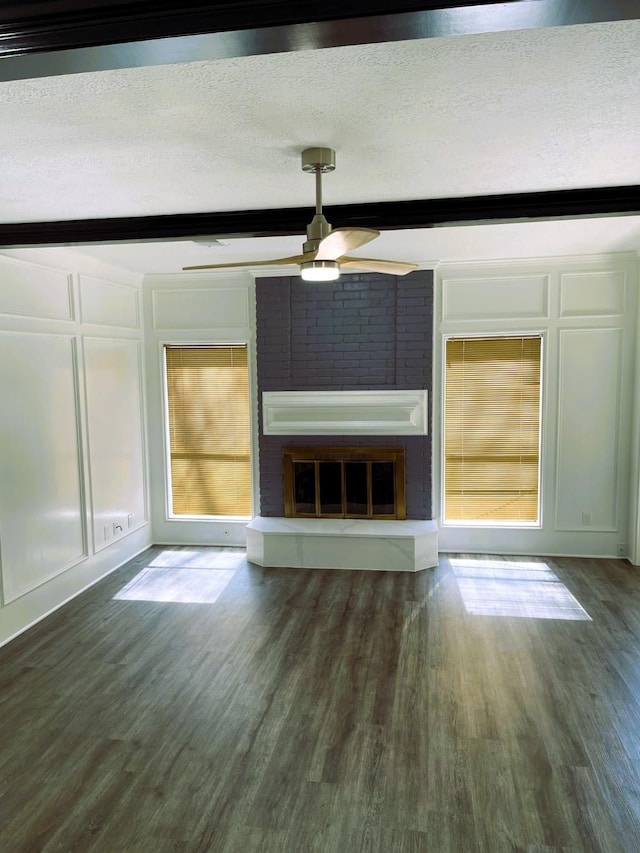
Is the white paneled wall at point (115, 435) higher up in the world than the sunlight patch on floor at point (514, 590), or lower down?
higher up

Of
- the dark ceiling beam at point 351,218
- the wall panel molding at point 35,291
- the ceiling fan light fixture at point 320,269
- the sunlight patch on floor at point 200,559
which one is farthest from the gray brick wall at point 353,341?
the ceiling fan light fixture at point 320,269

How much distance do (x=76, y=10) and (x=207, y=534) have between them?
5.30m

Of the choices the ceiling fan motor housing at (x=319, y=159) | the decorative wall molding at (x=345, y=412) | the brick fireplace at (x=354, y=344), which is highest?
the ceiling fan motor housing at (x=319, y=159)

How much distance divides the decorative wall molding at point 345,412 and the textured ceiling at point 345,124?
2.65 meters

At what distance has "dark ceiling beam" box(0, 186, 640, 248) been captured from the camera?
9.75 feet

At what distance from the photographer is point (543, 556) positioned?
18.2 feet

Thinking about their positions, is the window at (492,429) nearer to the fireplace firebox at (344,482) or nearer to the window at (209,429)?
the fireplace firebox at (344,482)

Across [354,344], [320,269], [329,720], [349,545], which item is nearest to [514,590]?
[349,545]

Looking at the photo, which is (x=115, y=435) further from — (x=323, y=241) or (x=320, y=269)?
(x=323, y=241)

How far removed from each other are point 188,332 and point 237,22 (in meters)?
4.83

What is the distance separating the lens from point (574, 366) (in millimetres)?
5391

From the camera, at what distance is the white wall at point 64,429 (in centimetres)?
407

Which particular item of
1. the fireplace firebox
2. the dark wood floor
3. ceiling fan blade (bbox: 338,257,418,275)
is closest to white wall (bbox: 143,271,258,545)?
the fireplace firebox

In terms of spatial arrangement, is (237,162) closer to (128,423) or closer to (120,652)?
(120,652)
